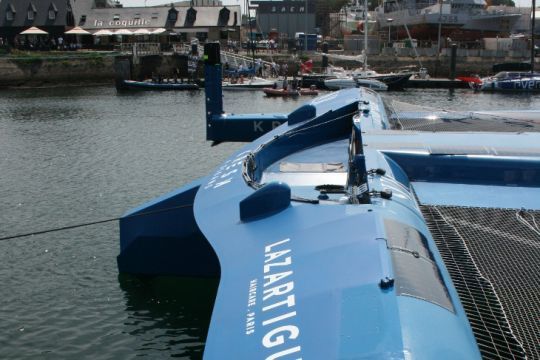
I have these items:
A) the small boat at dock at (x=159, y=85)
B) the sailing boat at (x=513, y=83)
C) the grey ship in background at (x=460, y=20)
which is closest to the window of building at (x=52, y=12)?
the small boat at dock at (x=159, y=85)

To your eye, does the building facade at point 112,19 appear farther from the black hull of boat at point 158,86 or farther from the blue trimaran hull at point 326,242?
the blue trimaran hull at point 326,242

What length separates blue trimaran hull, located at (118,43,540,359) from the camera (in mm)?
4961

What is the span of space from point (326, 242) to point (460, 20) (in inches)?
2946

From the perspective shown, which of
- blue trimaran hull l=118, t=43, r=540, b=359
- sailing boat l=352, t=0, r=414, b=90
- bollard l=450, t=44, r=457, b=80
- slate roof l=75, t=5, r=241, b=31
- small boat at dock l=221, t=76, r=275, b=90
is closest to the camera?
blue trimaran hull l=118, t=43, r=540, b=359

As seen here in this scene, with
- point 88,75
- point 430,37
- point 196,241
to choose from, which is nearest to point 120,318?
point 196,241

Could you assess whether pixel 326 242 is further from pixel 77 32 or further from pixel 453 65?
pixel 77 32

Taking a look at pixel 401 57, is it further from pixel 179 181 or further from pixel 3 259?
pixel 3 259

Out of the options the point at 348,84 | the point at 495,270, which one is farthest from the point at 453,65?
the point at 495,270

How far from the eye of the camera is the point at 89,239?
14727 mm

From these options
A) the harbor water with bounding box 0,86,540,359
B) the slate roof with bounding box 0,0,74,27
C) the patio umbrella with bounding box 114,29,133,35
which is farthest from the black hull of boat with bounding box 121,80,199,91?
the slate roof with bounding box 0,0,74,27

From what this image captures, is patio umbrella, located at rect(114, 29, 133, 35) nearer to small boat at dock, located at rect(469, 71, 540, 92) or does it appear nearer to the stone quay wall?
the stone quay wall

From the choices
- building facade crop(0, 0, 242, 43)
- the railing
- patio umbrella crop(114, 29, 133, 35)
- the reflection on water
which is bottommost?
the reflection on water

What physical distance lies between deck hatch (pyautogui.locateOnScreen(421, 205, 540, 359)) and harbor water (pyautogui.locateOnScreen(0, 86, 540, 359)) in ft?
14.6

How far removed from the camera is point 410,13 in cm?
7806
